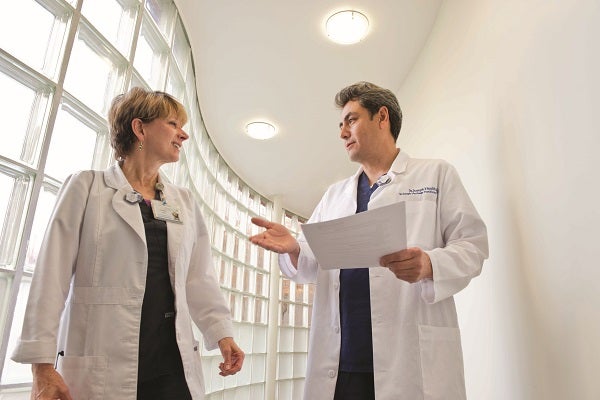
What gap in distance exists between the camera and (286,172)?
5.02 m

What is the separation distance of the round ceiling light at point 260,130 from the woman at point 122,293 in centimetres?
267

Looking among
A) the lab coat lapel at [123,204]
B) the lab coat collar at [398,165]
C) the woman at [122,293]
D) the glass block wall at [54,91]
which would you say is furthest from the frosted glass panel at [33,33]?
the lab coat collar at [398,165]

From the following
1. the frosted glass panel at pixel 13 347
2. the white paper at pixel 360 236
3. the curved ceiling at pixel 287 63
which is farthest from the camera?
the curved ceiling at pixel 287 63

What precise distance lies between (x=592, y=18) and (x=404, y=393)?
98 cm

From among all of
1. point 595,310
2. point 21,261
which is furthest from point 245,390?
point 595,310

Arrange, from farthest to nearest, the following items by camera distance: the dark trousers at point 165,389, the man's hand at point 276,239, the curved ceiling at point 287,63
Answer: the curved ceiling at point 287,63 < the man's hand at point 276,239 < the dark trousers at point 165,389

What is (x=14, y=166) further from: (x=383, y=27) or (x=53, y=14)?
(x=383, y=27)

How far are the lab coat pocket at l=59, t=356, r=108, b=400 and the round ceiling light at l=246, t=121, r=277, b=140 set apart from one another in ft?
10.3

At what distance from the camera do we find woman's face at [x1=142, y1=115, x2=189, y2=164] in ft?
4.34

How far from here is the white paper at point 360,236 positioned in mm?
893

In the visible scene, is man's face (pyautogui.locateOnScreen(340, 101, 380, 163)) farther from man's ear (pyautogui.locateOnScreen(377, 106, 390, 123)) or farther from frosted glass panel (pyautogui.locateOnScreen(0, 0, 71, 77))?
frosted glass panel (pyautogui.locateOnScreen(0, 0, 71, 77))

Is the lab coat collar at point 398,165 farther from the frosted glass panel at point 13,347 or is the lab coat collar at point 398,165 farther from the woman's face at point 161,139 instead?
the frosted glass panel at point 13,347

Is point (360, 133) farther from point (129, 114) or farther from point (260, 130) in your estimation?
point (260, 130)

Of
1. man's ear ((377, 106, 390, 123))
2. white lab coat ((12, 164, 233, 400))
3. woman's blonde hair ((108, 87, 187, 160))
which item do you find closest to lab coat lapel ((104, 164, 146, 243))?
white lab coat ((12, 164, 233, 400))
